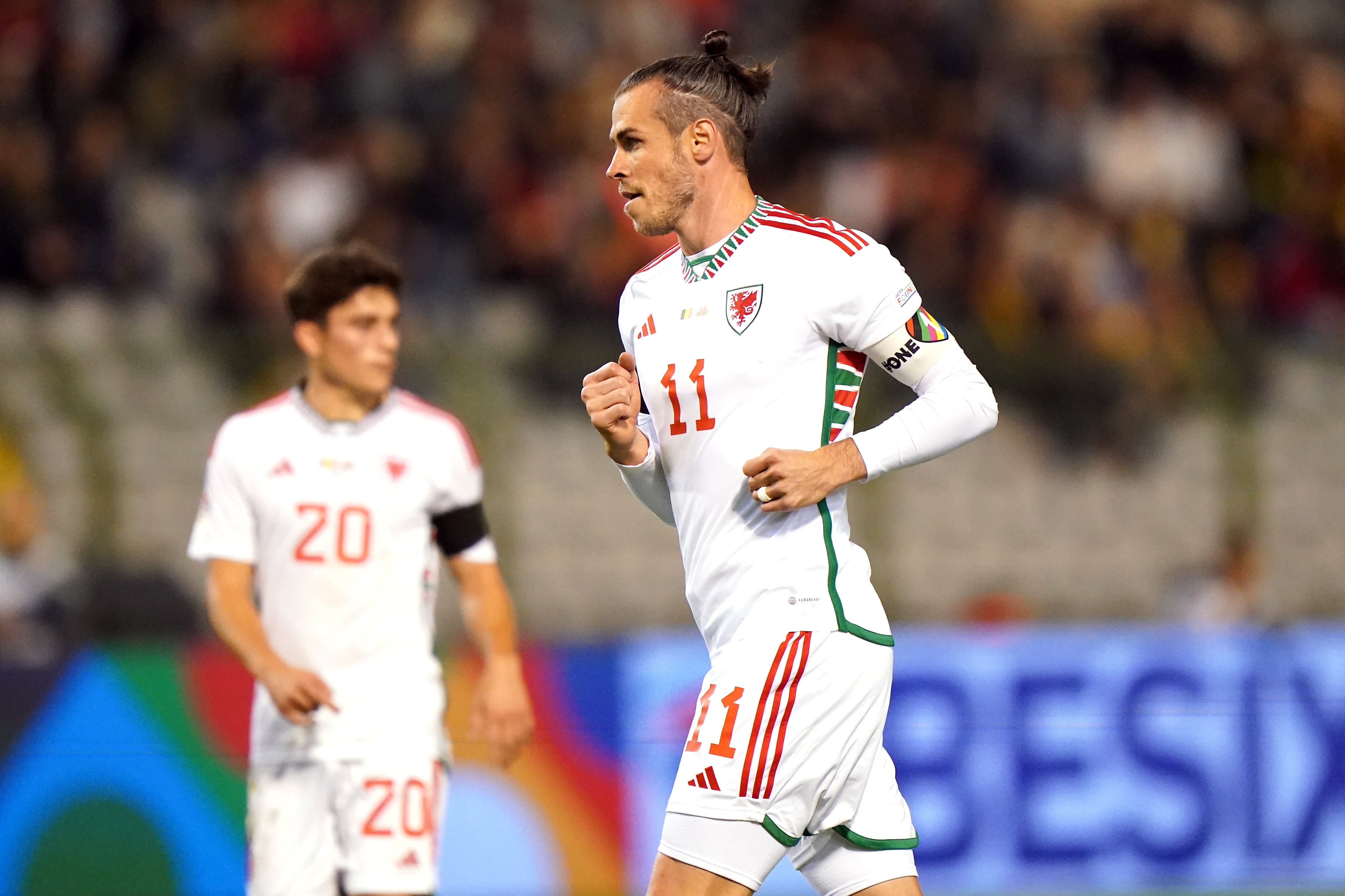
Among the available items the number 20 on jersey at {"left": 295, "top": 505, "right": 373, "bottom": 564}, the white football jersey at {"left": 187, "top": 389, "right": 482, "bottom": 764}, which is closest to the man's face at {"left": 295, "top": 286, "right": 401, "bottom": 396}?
the white football jersey at {"left": 187, "top": 389, "right": 482, "bottom": 764}

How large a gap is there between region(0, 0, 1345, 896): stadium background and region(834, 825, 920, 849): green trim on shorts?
2226 millimetres

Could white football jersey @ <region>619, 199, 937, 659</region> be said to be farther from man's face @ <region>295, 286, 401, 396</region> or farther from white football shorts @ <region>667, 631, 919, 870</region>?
man's face @ <region>295, 286, 401, 396</region>

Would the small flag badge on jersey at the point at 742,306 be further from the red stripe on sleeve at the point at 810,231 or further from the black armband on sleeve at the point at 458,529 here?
the black armband on sleeve at the point at 458,529

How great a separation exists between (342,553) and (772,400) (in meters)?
1.90

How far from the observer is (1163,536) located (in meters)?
9.45

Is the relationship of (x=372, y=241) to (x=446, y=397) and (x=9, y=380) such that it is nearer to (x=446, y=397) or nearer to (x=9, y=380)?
(x=446, y=397)

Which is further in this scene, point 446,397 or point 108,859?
point 446,397

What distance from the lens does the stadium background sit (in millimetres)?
7785

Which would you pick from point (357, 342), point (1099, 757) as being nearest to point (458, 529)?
point (357, 342)

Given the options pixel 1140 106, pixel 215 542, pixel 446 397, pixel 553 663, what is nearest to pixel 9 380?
pixel 446 397

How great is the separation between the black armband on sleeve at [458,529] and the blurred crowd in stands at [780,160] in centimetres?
471

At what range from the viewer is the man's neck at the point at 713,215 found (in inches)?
152

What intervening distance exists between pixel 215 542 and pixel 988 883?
4157 millimetres

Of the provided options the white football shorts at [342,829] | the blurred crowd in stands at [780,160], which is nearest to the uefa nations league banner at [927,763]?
the blurred crowd in stands at [780,160]
